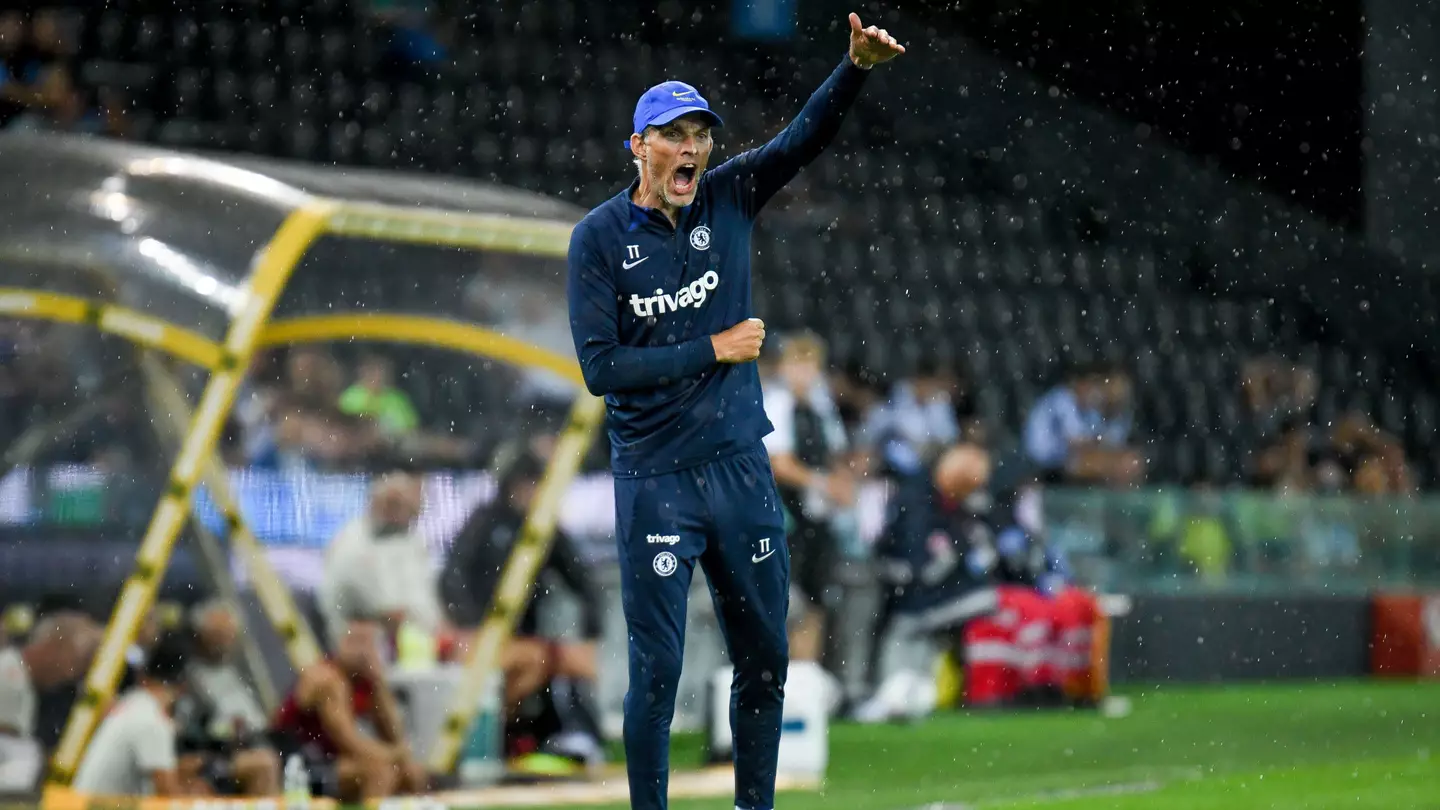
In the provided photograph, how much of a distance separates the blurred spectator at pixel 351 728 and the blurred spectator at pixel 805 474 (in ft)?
9.79

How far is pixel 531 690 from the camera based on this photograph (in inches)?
385

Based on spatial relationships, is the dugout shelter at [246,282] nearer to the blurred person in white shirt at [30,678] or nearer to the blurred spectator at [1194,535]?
the blurred person in white shirt at [30,678]

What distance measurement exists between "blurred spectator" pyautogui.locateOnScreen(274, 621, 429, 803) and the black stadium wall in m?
6.35

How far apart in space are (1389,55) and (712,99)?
18.3ft

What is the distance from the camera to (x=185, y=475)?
812 centimetres

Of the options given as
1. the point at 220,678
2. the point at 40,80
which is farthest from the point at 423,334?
the point at 40,80

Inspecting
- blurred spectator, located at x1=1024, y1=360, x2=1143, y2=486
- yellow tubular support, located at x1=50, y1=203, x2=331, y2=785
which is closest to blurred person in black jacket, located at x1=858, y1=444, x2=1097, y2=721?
blurred spectator, located at x1=1024, y1=360, x2=1143, y2=486

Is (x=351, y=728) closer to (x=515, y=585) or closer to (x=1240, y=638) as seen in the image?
(x=515, y=585)

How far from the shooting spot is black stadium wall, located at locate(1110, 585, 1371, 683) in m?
14.1

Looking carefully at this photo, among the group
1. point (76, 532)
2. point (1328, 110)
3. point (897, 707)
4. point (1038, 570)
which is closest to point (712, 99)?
point (1328, 110)

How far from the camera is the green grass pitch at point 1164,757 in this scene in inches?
332

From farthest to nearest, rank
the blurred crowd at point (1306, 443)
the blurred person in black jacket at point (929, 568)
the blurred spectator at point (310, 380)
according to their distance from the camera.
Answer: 1. the blurred crowd at point (1306, 443)
2. the blurred person in black jacket at point (929, 568)
3. the blurred spectator at point (310, 380)

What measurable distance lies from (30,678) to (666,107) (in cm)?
461

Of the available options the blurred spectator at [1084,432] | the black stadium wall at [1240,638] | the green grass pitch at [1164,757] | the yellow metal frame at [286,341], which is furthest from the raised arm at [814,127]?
the blurred spectator at [1084,432]
